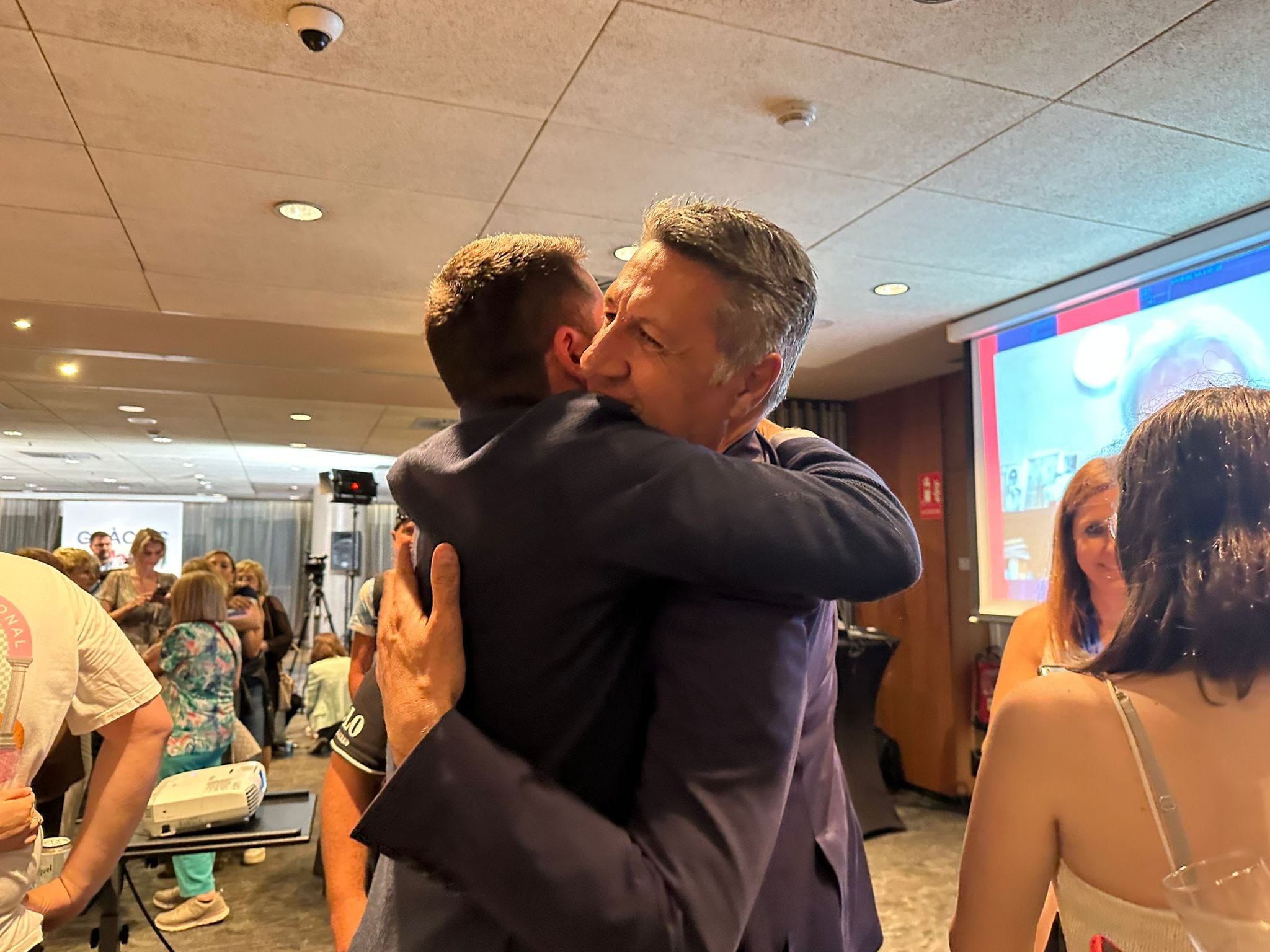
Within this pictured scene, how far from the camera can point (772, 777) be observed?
61 cm

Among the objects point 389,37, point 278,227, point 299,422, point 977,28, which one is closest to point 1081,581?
point 977,28

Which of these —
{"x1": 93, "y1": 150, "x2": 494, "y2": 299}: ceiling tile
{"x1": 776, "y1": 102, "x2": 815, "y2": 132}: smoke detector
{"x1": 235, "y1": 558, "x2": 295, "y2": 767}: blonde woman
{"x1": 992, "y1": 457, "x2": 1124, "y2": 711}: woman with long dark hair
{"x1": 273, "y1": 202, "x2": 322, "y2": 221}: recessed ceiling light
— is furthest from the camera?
{"x1": 235, "y1": 558, "x2": 295, "y2": 767}: blonde woman

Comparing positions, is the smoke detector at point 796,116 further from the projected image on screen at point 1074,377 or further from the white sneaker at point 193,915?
the white sneaker at point 193,915

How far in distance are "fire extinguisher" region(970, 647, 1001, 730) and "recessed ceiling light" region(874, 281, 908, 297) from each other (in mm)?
2265

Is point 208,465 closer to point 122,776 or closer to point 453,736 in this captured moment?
point 122,776

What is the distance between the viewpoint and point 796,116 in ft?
6.95

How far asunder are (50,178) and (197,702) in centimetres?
206

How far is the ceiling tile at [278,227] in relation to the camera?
2557 millimetres

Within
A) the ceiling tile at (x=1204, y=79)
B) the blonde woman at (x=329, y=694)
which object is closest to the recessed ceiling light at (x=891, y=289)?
the ceiling tile at (x=1204, y=79)

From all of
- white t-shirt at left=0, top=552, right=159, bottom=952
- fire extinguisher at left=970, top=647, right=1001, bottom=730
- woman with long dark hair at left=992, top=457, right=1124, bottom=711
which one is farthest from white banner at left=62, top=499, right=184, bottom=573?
woman with long dark hair at left=992, top=457, right=1124, bottom=711

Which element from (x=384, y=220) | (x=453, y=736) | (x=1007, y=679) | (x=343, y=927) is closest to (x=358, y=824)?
(x=453, y=736)

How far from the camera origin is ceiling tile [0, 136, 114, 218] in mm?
2326

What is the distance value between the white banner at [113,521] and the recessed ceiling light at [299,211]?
1281 cm

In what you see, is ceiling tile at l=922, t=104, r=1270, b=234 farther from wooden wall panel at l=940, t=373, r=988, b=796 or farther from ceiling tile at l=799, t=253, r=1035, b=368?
wooden wall panel at l=940, t=373, r=988, b=796
